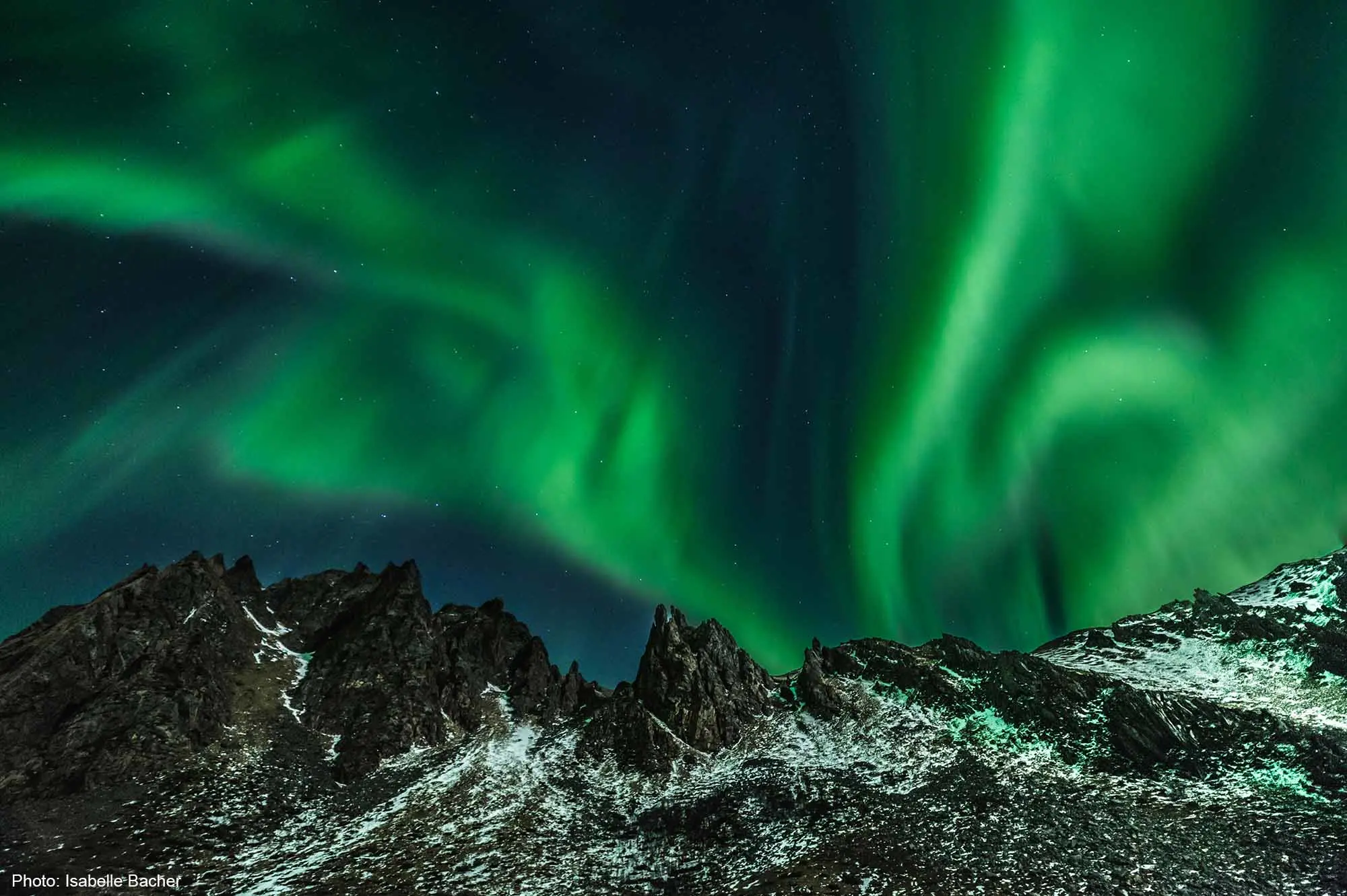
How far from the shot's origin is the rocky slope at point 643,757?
34094mm

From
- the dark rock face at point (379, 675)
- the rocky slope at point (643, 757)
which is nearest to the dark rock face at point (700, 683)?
the rocky slope at point (643, 757)

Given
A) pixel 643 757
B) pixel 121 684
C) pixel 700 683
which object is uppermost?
pixel 700 683

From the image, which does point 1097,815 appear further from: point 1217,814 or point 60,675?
point 60,675

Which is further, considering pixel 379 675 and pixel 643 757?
pixel 379 675

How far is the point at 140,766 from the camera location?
4144cm

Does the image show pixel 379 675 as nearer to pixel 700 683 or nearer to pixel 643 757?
pixel 643 757

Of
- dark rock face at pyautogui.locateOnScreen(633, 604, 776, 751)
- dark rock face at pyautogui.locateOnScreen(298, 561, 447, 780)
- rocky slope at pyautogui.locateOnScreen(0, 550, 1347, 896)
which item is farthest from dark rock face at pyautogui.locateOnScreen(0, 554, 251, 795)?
dark rock face at pyautogui.locateOnScreen(633, 604, 776, 751)

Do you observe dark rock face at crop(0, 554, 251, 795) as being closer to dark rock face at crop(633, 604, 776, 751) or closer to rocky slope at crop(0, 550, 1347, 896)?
rocky slope at crop(0, 550, 1347, 896)

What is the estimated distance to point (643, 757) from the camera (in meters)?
53.6

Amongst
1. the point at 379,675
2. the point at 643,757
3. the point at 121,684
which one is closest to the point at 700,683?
the point at 643,757

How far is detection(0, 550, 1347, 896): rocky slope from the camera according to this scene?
34094 mm

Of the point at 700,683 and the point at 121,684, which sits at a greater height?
the point at 700,683

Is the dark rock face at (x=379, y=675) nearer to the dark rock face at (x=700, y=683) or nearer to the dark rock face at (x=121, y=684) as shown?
the dark rock face at (x=121, y=684)

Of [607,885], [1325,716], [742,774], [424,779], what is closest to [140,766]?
[424,779]
